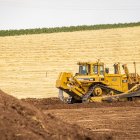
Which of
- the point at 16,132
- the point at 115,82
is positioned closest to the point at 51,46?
the point at 115,82

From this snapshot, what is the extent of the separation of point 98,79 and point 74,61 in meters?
17.3

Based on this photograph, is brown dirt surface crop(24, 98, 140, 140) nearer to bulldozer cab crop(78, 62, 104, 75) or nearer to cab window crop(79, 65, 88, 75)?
bulldozer cab crop(78, 62, 104, 75)

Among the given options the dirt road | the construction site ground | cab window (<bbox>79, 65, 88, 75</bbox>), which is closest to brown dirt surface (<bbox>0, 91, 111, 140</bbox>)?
the construction site ground

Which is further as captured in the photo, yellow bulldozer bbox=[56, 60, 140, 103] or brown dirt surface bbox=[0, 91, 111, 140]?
yellow bulldozer bbox=[56, 60, 140, 103]

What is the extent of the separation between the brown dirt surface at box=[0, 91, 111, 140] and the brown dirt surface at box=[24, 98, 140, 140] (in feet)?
4.49

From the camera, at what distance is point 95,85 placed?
24.0 m

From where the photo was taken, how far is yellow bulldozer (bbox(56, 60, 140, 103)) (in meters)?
23.8

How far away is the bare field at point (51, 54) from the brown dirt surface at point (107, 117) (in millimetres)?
10560

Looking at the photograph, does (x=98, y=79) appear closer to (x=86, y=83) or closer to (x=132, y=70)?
(x=86, y=83)

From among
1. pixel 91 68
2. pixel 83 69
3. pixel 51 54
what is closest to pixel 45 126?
pixel 91 68

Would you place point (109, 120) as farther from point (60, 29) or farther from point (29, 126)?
point (60, 29)

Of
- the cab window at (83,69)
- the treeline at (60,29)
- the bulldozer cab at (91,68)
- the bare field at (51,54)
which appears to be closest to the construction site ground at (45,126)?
the bulldozer cab at (91,68)

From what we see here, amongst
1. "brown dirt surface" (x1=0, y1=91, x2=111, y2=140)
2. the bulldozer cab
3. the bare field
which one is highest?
"brown dirt surface" (x1=0, y1=91, x2=111, y2=140)

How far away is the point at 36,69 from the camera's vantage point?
39875 mm
